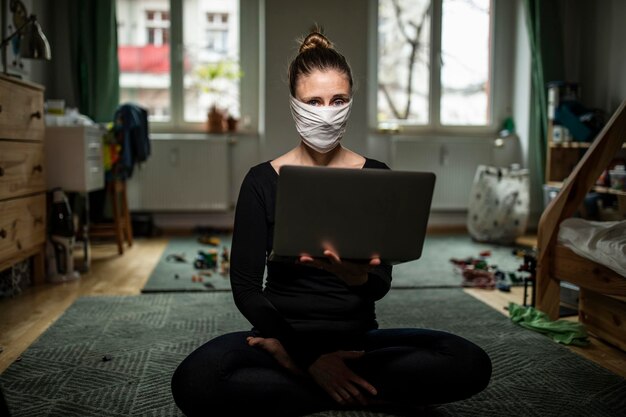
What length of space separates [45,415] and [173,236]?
11.0 ft

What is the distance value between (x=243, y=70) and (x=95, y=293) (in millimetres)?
2712

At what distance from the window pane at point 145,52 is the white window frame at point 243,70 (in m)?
0.05

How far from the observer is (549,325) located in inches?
87.1

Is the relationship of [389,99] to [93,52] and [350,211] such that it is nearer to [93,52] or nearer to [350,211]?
[93,52]

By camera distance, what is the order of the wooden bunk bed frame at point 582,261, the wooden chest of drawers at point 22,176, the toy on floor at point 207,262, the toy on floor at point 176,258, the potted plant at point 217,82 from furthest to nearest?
1. the potted plant at point 217,82
2. the toy on floor at point 176,258
3. the toy on floor at point 207,262
4. the wooden chest of drawers at point 22,176
5. the wooden bunk bed frame at point 582,261

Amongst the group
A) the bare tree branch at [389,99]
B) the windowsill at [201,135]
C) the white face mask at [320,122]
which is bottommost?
the white face mask at [320,122]

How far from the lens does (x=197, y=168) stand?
15.9 ft

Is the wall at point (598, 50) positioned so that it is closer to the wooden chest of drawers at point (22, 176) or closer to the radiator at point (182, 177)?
the radiator at point (182, 177)

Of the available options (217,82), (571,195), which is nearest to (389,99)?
(217,82)

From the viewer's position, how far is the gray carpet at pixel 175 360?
154 cm

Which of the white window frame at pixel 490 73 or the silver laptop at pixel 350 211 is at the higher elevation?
the white window frame at pixel 490 73

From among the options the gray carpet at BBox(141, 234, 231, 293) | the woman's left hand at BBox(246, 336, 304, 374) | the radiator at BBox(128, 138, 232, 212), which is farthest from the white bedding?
the radiator at BBox(128, 138, 232, 212)

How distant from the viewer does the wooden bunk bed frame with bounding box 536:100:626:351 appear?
210cm

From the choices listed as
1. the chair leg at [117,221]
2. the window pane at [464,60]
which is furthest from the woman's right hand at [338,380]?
the window pane at [464,60]
